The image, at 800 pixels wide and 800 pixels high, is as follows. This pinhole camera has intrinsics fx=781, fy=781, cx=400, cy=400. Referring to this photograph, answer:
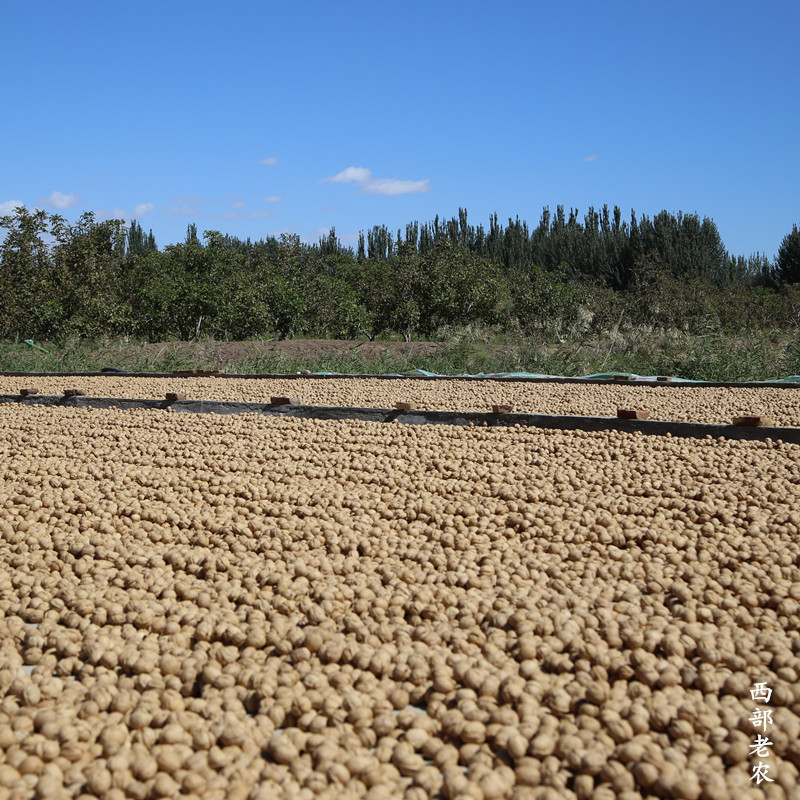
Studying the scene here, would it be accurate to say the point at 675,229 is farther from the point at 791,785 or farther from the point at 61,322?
the point at 791,785

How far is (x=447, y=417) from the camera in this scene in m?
4.87

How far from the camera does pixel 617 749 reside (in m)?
1.56

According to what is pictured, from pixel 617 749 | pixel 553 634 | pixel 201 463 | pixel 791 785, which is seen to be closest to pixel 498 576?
pixel 553 634

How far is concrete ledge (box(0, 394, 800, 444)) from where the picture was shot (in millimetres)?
4176

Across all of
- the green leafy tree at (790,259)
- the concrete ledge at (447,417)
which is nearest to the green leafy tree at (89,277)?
the concrete ledge at (447,417)

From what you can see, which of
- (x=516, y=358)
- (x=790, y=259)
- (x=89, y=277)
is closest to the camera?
(x=516, y=358)

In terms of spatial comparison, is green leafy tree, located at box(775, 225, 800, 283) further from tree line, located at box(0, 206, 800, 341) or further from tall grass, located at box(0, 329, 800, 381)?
tall grass, located at box(0, 329, 800, 381)

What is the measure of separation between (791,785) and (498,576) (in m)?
1.00

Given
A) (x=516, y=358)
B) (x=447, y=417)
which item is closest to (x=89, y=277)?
(x=516, y=358)

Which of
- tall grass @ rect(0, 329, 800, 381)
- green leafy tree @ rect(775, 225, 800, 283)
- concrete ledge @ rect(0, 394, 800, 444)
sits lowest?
concrete ledge @ rect(0, 394, 800, 444)

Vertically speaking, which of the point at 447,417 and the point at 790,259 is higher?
the point at 790,259

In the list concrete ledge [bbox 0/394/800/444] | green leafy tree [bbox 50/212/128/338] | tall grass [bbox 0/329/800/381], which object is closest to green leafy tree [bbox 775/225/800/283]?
tall grass [bbox 0/329/800/381]

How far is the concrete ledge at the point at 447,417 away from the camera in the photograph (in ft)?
13.7

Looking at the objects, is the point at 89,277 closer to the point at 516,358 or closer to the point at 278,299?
the point at 278,299
